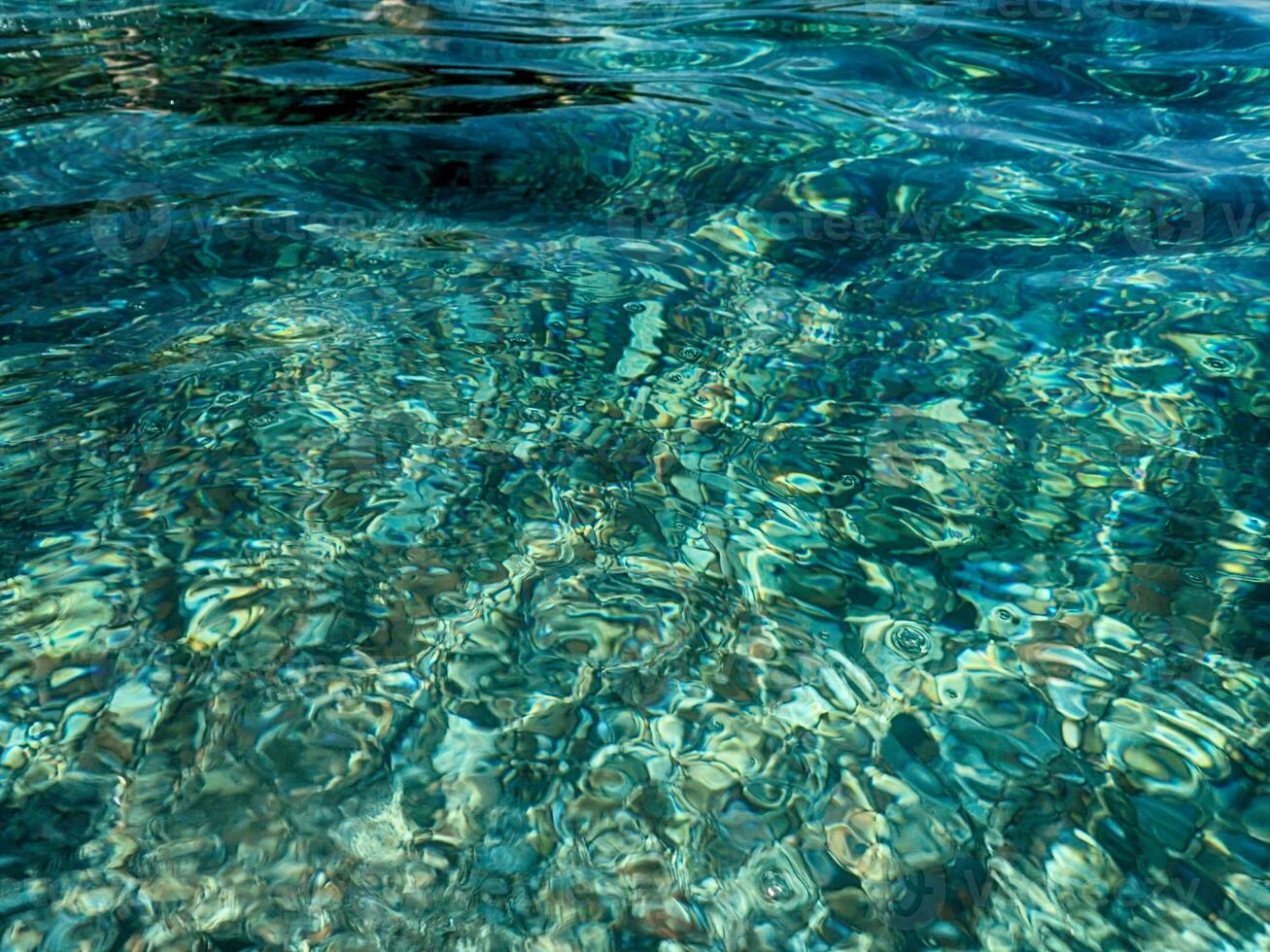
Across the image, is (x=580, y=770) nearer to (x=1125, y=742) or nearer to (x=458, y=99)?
(x=1125, y=742)

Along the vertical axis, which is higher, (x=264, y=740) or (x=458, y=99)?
(x=458, y=99)

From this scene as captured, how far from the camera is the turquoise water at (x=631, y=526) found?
1423 millimetres

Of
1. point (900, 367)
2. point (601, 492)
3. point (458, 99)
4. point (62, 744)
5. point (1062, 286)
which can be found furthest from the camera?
point (458, 99)

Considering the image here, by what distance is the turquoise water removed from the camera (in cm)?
142

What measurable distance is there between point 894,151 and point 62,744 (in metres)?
2.90

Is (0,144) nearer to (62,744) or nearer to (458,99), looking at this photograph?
(458,99)

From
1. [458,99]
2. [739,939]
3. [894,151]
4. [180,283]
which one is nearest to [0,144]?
[180,283]

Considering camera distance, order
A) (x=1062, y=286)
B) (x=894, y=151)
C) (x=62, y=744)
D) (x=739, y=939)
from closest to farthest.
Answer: (x=739, y=939)
(x=62, y=744)
(x=1062, y=286)
(x=894, y=151)

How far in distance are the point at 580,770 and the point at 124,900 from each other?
610 mm

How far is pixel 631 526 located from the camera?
201cm

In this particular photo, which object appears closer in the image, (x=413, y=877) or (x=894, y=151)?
(x=413, y=877)

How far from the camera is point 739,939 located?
134 centimetres

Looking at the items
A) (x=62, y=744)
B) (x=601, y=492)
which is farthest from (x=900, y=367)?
(x=62, y=744)

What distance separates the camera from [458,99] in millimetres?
3832
